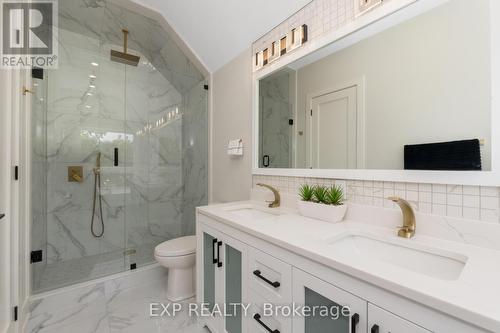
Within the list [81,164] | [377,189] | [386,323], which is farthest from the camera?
[81,164]

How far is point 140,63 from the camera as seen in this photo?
249cm

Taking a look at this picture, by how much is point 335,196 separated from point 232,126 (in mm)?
1230

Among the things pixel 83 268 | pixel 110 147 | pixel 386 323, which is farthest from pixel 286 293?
pixel 110 147

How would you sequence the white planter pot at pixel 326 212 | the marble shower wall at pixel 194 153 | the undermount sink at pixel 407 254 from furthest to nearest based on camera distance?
the marble shower wall at pixel 194 153 → the white planter pot at pixel 326 212 → the undermount sink at pixel 407 254

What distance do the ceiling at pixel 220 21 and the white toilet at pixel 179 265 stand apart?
1780mm

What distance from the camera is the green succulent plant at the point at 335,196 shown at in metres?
1.22

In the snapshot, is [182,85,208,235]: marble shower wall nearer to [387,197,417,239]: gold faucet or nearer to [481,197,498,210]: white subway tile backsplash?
[387,197,417,239]: gold faucet

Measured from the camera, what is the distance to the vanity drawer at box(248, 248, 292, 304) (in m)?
0.87

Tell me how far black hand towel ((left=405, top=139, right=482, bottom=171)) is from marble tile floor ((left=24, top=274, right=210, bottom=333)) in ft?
5.36

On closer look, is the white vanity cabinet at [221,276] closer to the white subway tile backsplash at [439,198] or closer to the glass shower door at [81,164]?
the white subway tile backsplash at [439,198]

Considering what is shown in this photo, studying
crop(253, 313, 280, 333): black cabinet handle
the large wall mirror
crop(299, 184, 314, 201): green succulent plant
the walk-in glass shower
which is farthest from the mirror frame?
the walk-in glass shower

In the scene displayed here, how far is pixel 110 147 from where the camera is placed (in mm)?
2363

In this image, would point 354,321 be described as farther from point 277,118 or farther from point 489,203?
point 277,118

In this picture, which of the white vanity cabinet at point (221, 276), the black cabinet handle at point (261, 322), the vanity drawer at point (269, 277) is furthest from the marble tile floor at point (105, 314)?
the vanity drawer at point (269, 277)
